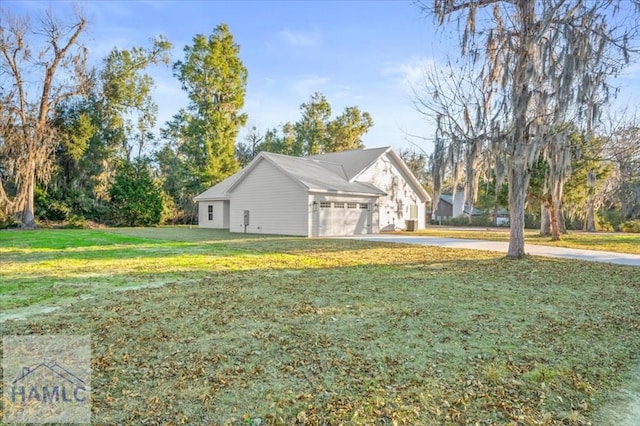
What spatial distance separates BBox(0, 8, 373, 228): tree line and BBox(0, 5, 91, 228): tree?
0.05 metres

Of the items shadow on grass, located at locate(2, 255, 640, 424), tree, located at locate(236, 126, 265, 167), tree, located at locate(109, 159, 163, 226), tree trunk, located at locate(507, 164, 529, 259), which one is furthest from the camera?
tree, located at locate(236, 126, 265, 167)

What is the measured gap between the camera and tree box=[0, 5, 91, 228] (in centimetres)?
2052

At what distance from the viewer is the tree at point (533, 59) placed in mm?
8758

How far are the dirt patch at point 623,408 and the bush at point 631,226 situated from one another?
1133 inches

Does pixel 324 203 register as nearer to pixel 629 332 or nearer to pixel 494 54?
pixel 494 54

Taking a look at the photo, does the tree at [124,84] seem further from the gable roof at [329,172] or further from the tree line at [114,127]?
the gable roof at [329,172]

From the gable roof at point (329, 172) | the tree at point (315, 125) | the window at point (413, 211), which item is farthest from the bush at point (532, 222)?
the tree at point (315, 125)

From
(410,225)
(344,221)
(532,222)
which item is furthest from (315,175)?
(532,222)

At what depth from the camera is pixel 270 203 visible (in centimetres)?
1962

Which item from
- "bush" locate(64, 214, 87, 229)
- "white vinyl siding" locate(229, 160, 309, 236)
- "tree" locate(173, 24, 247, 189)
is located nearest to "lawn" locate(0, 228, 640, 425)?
"white vinyl siding" locate(229, 160, 309, 236)

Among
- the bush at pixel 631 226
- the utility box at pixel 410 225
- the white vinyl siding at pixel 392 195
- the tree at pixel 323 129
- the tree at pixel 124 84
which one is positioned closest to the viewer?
the white vinyl siding at pixel 392 195

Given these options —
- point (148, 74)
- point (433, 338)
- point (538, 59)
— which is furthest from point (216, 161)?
point (433, 338)

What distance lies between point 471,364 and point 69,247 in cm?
1339

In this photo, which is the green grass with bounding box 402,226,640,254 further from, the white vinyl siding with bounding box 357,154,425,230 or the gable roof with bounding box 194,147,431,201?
the gable roof with bounding box 194,147,431,201
